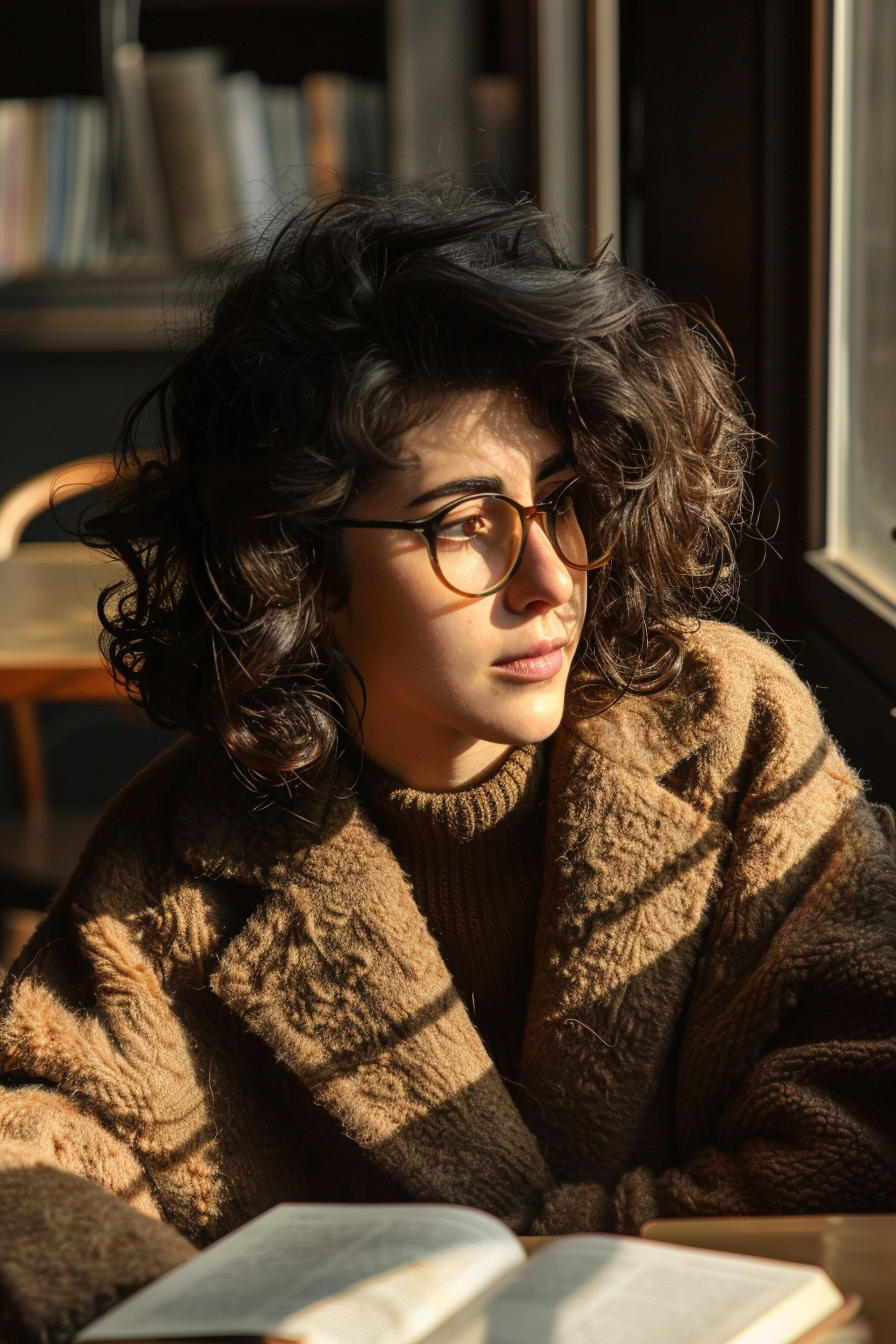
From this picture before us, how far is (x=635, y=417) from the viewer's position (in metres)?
1.07

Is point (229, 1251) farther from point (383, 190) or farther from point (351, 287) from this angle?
point (383, 190)

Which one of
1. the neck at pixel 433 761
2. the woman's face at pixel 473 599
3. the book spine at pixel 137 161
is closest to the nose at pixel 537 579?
the woman's face at pixel 473 599

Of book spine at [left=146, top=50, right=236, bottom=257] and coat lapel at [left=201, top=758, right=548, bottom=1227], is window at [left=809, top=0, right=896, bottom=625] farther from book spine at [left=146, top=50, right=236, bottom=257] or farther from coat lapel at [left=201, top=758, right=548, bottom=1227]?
book spine at [left=146, top=50, right=236, bottom=257]

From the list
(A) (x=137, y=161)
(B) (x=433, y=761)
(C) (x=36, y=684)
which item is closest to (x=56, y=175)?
(A) (x=137, y=161)

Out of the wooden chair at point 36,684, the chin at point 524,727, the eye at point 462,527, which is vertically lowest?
the wooden chair at point 36,684

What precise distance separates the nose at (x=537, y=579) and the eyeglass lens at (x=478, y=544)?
10mm

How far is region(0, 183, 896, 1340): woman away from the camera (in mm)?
1024

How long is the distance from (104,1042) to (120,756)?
104 inches

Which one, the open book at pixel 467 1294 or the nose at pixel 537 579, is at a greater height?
the nose at pixel 537 579

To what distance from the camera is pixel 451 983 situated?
44.8 inches

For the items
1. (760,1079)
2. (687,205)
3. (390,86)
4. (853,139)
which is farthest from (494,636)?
(390,86)

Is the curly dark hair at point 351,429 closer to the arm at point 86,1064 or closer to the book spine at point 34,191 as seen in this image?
the arm at point 86,1064

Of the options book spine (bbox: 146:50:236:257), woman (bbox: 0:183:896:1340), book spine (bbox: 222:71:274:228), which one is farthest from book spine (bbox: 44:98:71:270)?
woman (bbox: 0:183:896:1340)

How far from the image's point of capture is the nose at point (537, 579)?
3.35 feet
